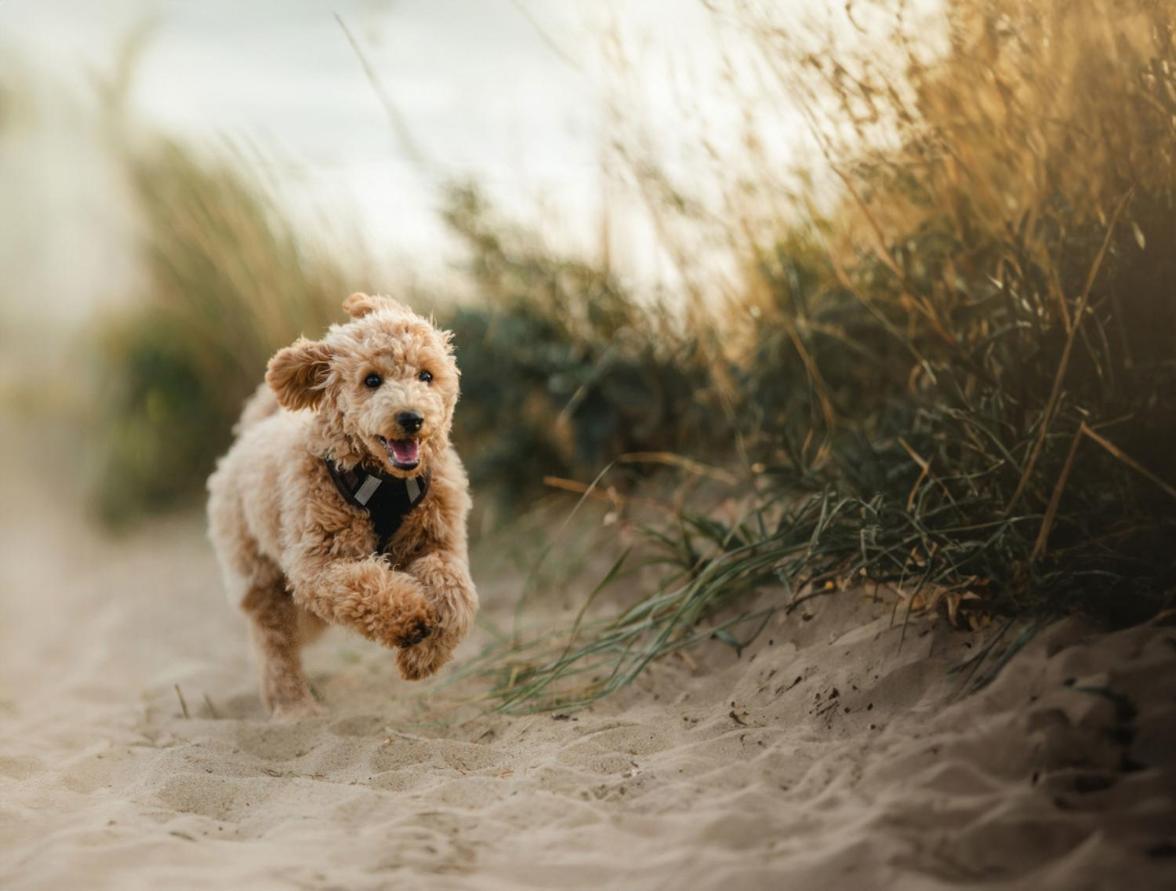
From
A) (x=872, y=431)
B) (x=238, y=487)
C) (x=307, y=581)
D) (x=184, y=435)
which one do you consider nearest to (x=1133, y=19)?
(x=872, y=431)

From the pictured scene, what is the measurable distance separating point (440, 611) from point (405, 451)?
0.50m

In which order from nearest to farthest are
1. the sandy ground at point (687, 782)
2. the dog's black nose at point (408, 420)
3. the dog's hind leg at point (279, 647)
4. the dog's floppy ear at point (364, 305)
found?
the sandy ground at point (687, 782), the dog's black nose at point (408, 420), the dog's floppy ear at point (364, 305), the dog's hind leg at point (279, 647)

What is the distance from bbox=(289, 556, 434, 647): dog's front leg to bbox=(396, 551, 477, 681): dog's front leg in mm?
35

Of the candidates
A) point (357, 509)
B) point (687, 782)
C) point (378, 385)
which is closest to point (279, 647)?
point (357, 509)

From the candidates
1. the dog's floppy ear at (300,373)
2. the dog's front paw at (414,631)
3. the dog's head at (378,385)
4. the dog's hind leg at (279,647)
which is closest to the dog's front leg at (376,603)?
the dog's front paw at (414,631)

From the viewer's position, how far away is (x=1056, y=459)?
3160 millimetres

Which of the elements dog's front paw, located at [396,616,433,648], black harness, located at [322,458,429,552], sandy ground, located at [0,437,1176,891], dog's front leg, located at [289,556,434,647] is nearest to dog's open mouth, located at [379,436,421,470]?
black harness, located at [322,458,429,552]

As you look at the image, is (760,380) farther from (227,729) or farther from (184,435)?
(184,435)

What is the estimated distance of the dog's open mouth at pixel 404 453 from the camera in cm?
303

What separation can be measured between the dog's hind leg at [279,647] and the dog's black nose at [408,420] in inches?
50.6

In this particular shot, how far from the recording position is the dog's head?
9.95ft

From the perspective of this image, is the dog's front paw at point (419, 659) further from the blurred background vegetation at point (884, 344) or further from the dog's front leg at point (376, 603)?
the blurred background vegetation at point (884, 344)

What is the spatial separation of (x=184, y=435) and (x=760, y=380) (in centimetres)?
481

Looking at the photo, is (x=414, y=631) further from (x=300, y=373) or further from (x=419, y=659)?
(x=300, y=373)
